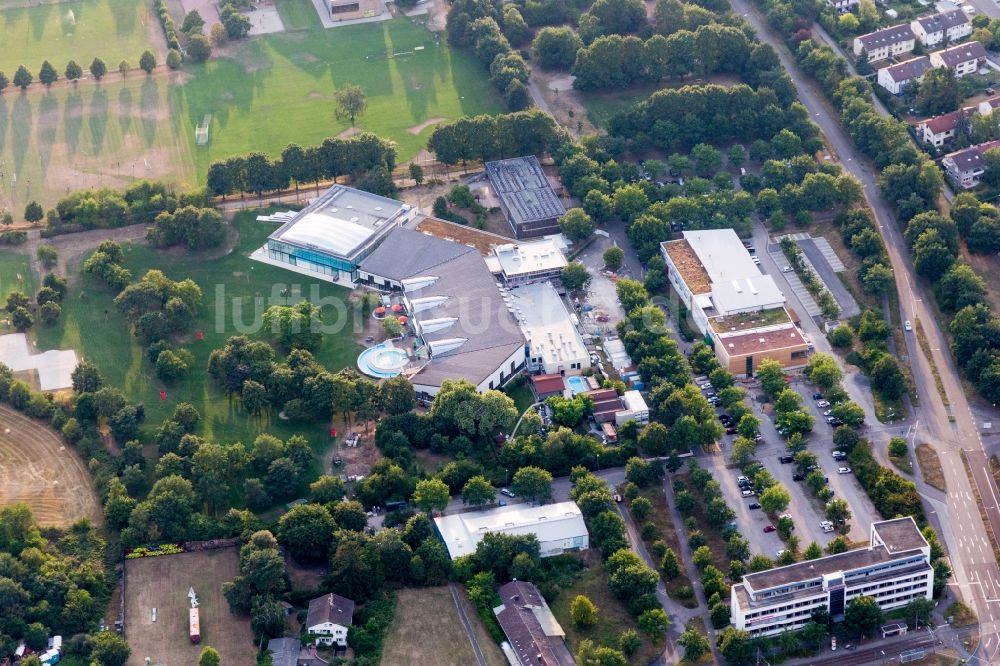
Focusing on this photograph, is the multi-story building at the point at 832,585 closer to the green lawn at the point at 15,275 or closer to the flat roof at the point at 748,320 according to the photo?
the flat roof at the point at 748,320

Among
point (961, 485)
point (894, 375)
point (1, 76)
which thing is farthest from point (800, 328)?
point (1, 76)

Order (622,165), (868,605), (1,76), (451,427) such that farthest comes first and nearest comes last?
1. (1,76)
2. (622,165)
3. (451,427)
4. (868,605)

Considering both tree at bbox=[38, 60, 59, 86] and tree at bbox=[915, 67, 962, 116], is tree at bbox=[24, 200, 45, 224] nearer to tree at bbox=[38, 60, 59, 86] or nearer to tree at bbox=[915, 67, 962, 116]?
tree at bbox=[38, 60, 59, 86]

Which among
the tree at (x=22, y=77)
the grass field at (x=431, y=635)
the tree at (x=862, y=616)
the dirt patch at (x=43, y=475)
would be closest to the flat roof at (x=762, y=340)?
the tree at (x=862, y=616)

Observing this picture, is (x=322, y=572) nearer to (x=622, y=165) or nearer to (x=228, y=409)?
(x=228, y=409)

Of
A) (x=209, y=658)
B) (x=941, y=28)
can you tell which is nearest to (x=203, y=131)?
(x=209, y=658)

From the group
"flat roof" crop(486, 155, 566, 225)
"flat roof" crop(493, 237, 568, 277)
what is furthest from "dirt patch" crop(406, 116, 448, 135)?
"flat roof" crop(493, 237, 568, 277)
